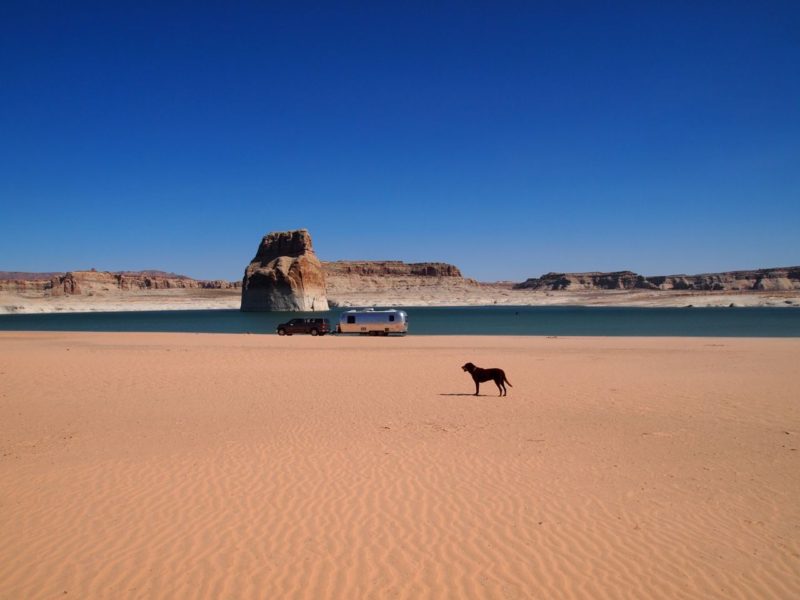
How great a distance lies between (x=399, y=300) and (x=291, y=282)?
7162 cm

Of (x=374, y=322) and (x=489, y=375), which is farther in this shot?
(x=374, y=322)

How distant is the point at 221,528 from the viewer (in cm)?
617

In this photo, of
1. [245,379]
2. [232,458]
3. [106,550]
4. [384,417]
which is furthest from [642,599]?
[245,379]

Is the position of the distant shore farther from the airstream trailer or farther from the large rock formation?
the airstream trailer

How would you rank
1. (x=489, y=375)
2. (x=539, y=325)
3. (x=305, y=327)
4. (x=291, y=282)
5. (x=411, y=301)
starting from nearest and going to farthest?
1. (x=489, y=375)
2. (x=305, y=327)
3. (x=539, y=325)
4. (x=291, y=282)
5. (x=411, y=301)

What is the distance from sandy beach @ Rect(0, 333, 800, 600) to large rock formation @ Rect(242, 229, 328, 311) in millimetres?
90441

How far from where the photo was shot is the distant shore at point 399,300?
429ft

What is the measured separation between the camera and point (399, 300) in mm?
173375

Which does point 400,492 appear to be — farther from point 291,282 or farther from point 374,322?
point 291,282

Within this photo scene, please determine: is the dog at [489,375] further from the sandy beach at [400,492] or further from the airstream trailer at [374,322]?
the airstream trailer at [374,322]

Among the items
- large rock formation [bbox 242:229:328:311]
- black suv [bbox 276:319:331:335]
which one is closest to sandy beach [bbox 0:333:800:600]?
black suv [bbox 276:319:331:335]

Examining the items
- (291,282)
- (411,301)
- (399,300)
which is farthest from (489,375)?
(411,301)

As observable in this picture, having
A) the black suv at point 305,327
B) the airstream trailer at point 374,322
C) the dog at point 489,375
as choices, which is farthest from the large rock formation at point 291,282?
the dog at point 489,375

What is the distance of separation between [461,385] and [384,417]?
5.47 m
